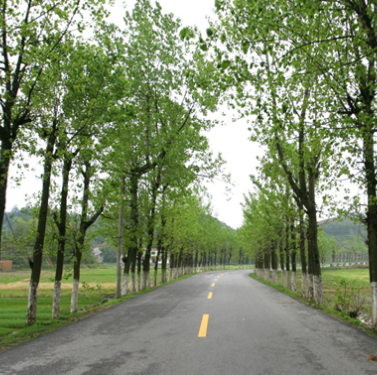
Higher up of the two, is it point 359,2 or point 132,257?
point 359,2

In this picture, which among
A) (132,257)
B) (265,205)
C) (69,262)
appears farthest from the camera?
(265,205)

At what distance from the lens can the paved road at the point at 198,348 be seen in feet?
16.5

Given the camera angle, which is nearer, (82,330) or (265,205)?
(82,330)

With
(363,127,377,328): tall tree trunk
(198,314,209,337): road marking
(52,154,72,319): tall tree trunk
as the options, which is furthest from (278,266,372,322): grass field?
(52,154,72,319): tall tree trunk

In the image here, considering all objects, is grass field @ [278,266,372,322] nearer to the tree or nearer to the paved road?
the paved road

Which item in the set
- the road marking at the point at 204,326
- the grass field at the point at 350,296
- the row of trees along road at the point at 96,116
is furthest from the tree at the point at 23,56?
the grass field at the point at 350,296

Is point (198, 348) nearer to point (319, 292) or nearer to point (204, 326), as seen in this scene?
point (204, 326)

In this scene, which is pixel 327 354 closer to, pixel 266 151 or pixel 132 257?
pixel 266 151

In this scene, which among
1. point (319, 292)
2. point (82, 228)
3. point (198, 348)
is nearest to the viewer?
point (198, 348)

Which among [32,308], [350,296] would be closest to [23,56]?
[32,308]

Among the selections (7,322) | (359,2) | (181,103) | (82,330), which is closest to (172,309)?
(82,330)

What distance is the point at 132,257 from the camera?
22.2 meters

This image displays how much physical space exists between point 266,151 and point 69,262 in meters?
12.5

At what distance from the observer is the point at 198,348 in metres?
6.14
